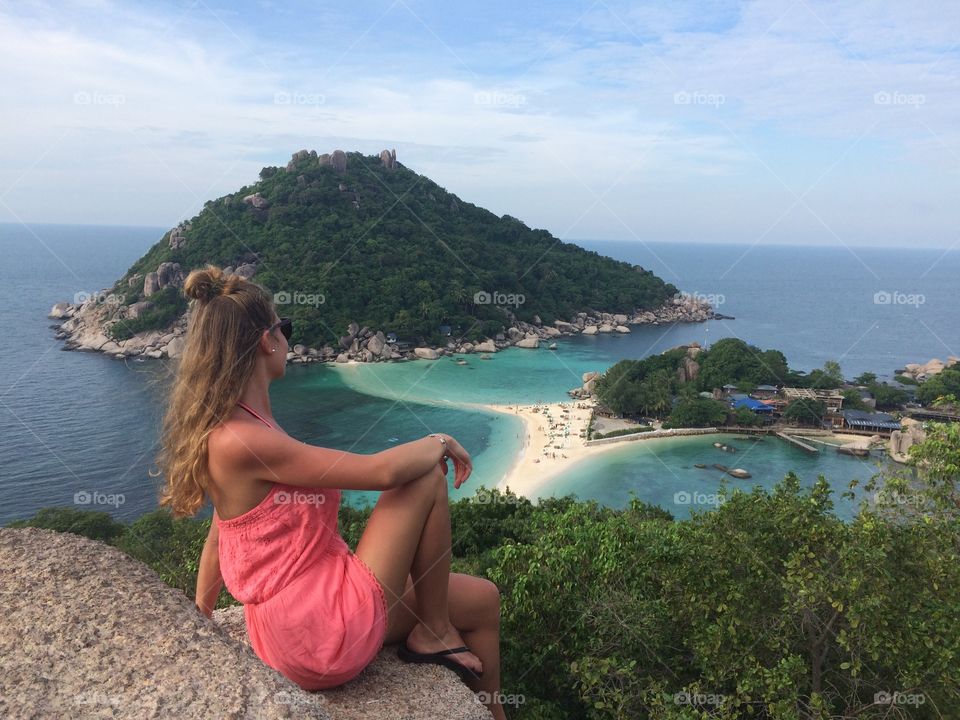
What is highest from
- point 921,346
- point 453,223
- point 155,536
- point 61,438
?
point 453,223

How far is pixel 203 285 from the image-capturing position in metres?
2.33

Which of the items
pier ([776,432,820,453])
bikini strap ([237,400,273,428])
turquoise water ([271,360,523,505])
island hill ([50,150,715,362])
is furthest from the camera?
island hill ([50,150,715,362])

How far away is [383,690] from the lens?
98.7 inches

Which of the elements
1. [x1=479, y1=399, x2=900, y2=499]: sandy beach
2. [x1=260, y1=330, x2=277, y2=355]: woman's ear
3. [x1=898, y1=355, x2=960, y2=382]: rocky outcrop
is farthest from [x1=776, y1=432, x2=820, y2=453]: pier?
[x1=260, y1=330, x2=277, y2=355]: woman's ear

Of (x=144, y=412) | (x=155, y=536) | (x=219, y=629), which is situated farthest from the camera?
(x=144, y=412)

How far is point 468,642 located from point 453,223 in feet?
213

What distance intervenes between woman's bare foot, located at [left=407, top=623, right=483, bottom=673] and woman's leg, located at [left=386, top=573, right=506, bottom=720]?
1.4 inches

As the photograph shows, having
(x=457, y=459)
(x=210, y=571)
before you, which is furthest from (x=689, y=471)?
(x=210, y=571)

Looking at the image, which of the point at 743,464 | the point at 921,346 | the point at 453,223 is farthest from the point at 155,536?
the point at 921,346

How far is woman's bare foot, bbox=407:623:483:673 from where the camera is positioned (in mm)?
2617

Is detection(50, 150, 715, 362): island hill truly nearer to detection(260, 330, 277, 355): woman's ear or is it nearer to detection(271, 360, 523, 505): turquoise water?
detection(271, 360, 523, 505): turquoise water

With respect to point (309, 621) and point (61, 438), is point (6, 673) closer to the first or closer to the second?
point (309, 621)

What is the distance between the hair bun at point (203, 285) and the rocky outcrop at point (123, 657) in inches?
41.5

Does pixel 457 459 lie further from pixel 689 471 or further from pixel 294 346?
pixel 294 346
